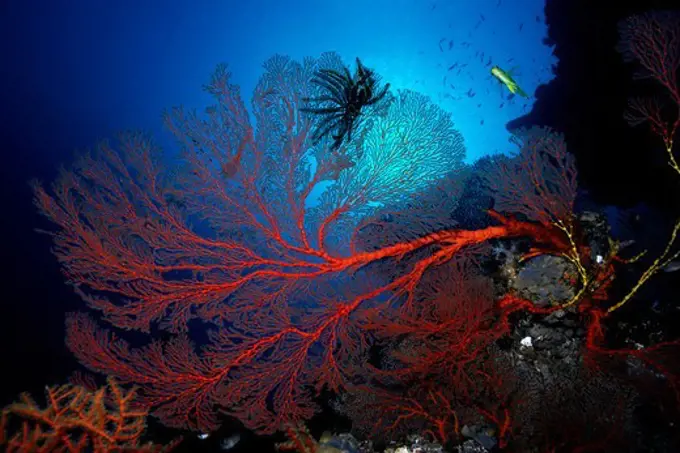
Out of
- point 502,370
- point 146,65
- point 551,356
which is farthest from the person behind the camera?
point 146,65

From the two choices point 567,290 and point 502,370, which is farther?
point 567,290

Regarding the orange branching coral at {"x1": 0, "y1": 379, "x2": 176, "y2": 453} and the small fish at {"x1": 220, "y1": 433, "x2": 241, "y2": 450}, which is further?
the small fish at {"x1": 220, "y1": 433, "x2": 241, "y2": 450}

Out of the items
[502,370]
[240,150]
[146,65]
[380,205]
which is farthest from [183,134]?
[146,65]

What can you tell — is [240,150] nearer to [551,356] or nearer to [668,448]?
[551,356]

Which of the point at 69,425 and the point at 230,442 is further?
the point at 230,442

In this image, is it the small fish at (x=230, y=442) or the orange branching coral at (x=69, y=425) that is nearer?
the orange branching coral at (x=69, y=425)

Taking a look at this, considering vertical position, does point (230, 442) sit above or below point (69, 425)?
below

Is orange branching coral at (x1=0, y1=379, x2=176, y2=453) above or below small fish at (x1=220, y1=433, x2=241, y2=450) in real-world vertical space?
above

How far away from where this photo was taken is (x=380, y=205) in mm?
4172

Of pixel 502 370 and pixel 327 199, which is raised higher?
pixel 327 199

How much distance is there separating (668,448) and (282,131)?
4.98 metres

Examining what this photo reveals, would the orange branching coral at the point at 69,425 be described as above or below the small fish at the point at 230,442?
above

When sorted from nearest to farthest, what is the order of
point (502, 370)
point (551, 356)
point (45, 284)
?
point (502, 370) → point (551, 356) → point (45, 284)

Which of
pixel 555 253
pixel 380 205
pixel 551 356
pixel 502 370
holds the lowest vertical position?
Result: pixel 551 356
